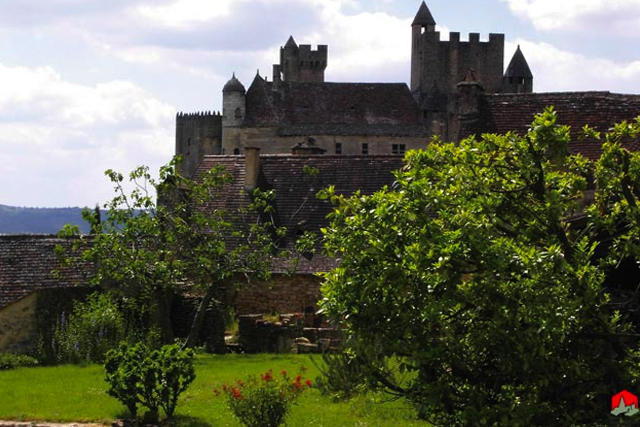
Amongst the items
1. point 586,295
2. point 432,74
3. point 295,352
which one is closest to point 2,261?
point 295,352

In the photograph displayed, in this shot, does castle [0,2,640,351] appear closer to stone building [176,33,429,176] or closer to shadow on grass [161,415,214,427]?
stone building [176,33,429,176]

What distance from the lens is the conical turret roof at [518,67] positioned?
9338 centimetres

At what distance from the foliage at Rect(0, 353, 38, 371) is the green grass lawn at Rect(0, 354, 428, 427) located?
943mm

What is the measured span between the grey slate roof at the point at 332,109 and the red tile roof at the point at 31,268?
52636mm

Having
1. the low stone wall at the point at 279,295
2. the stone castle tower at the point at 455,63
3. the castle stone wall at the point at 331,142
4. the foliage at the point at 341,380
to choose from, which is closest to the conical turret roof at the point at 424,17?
the stone castle tower at the point at 455,63

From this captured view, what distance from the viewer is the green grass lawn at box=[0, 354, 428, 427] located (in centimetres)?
1644

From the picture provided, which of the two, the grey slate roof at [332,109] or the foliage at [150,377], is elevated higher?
the grey slate roof at [332,109]

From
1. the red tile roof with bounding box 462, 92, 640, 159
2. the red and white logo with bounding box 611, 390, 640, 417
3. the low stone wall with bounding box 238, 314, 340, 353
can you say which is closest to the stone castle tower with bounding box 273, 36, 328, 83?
the red tile roof with bounding box 462, 92, 640, 159

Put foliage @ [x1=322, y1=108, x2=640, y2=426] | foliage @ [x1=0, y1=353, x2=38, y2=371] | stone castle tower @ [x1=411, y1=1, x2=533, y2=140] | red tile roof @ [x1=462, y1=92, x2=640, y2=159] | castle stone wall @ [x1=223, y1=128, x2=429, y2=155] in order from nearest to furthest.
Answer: foliage @ [x1=322, y1=108, x2=640, y2=426] → foliage @ [x1=0, y1=353, x2=38, y2=371] → red tile roof @ [x1=462, y1=92, x2=640, y2=159] → castle stone wall @ [x1=223, y1=128, x2=429, y2=155] → stone castle tower @ [x1=411, y1=1, x2=533, y2=140]

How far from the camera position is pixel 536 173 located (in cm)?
1241

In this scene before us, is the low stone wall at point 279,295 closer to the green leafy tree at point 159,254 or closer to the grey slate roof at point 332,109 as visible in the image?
the green leafy tree at point 159,254

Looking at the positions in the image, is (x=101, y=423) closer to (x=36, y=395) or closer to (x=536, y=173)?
(x=36, y=395)

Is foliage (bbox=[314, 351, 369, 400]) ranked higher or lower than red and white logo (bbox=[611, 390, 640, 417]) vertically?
lower

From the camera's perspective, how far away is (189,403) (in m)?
18.2
